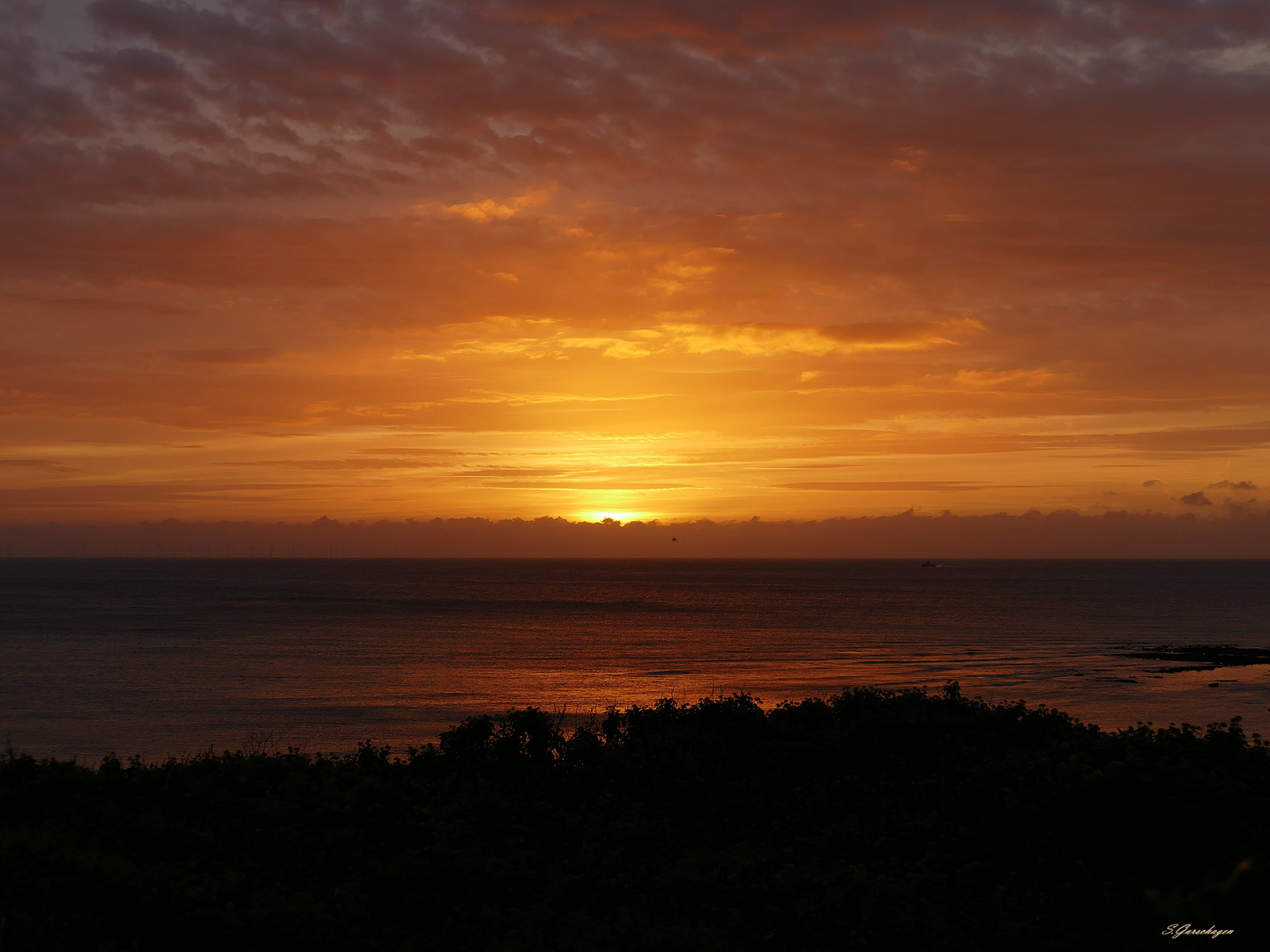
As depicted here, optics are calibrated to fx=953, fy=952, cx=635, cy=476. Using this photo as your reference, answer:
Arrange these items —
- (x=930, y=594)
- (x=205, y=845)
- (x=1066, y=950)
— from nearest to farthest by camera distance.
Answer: (x=1066, y=950) → (x=205, y=845) → (x=930, y=594)

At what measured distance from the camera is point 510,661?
75.9m

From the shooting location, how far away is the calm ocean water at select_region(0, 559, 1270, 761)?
159ft

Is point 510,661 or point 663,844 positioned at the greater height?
point 663,844

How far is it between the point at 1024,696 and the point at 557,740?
38.5m

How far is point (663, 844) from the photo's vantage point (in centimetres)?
1778

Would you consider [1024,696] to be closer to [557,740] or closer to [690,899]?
[557,740]

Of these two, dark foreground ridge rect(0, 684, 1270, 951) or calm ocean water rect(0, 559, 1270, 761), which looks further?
calm ocean water rect(0, 559, 1270, 761)

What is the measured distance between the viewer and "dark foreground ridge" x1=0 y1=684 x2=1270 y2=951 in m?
12.8

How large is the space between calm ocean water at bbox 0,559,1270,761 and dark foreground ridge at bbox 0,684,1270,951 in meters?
23.3

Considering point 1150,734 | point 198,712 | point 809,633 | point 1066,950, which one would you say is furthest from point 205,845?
point 809,633

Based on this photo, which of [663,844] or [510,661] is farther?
[510,661]

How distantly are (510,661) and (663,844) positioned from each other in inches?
2345

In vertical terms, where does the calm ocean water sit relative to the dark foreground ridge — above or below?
below

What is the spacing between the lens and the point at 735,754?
77.2ft
